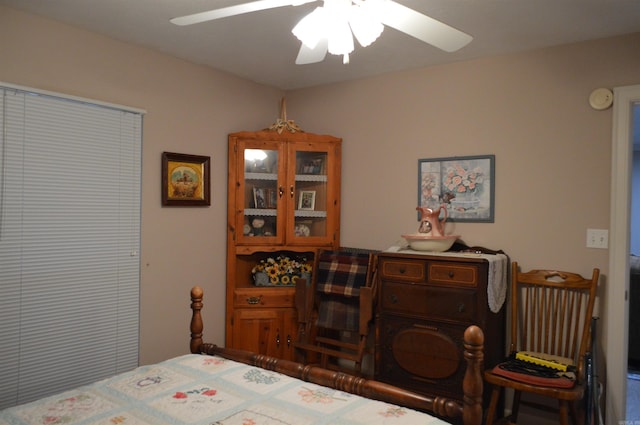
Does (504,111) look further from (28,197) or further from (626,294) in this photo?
(28,197)

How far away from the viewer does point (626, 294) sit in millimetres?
2703

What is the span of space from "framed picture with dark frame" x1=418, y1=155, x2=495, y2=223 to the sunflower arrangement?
1043mm

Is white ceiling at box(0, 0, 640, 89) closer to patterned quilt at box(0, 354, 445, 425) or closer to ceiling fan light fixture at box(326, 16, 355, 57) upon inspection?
ceiling fan light fixture at box(326, 16, 355, 57)

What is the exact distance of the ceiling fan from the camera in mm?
1617

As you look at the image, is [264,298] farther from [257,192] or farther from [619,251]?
[619,251]

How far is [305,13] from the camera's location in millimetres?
2496

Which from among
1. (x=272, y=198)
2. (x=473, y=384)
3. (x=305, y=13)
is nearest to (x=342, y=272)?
(x=272, y=198)

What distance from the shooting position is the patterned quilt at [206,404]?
156cm

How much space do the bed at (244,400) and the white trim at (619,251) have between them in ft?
4.98

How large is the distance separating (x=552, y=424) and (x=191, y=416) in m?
2.29

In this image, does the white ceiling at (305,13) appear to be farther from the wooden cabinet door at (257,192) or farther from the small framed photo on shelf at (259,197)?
the small framed photo on shelf at (259,197)

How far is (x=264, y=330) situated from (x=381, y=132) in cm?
170

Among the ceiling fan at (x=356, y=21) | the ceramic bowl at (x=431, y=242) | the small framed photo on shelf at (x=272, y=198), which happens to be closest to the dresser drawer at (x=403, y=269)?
the ceramic bowl at (x=431, y=242)

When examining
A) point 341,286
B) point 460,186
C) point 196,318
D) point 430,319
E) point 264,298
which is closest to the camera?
point 196,318
